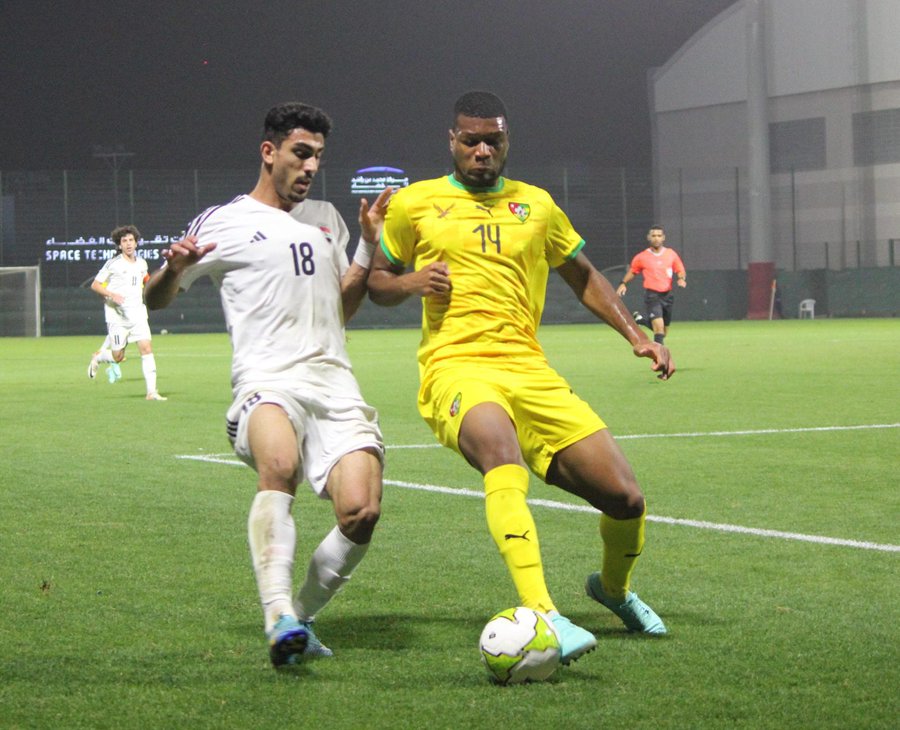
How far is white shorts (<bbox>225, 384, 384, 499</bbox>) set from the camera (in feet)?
17.1

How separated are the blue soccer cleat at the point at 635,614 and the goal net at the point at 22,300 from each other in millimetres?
40366

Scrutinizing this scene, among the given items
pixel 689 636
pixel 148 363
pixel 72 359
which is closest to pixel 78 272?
pixel 72 359

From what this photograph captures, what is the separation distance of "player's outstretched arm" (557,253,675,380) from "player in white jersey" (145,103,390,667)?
2.86ft

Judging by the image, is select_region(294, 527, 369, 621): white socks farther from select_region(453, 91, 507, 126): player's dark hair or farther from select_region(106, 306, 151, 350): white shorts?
select_region(106, 306, 151, 350): white shorts

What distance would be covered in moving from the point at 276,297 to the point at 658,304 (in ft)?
64.8

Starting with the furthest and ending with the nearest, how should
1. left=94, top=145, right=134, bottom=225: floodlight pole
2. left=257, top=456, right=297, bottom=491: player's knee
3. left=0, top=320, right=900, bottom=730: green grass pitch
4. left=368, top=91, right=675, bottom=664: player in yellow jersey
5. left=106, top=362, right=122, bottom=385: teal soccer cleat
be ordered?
left=94, top=145, right=134, bottom=225: floodlight pole, left=106, top=362, right=122, bottom=385: teal soccer cleat, left=368, top=91, right=675, bottom=664: player in yellow jersey, left=257, top=456, right=297, bottom=491: player's knee, left=0, top=320, right=900, bottom=730: green grass pitch

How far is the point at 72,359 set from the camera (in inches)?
1114

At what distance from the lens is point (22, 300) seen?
1742 inches

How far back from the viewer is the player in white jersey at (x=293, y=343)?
5.09 metres

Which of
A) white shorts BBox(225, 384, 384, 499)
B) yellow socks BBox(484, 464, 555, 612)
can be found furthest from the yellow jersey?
yellow socks BBox(484, 464, 555, 612)

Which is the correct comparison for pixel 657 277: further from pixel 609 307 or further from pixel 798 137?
pixel 798 137

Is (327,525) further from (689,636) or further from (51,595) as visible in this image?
(689,636)

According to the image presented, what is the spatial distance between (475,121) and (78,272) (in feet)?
135

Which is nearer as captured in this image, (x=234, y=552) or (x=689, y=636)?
(x=689, y=636)
